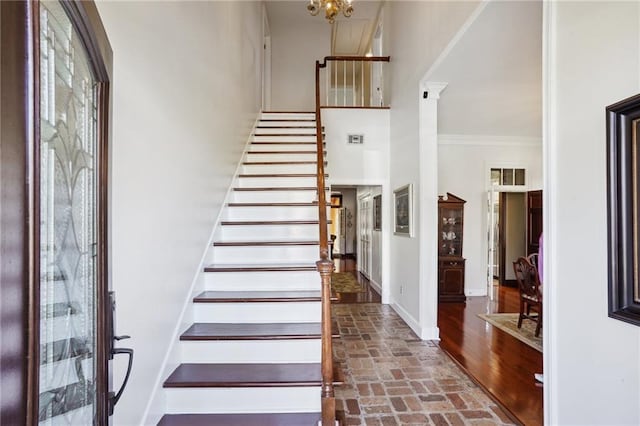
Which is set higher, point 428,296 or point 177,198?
point 177,198

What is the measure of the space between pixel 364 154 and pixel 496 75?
2335 millimetres

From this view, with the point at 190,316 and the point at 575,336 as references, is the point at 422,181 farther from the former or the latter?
the point at 190,316

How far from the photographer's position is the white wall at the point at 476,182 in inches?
243

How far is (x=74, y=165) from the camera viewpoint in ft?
2.71

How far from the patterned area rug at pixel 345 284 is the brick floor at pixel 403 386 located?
8.06 ft

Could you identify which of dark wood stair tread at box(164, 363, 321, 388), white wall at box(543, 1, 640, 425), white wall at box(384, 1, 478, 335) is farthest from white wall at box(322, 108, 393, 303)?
white wall at box(543, 1, 640, 425)

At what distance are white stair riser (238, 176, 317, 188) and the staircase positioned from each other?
6 centimetres

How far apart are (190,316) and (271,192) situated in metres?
1.76

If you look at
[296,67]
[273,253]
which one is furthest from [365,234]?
[273,253]

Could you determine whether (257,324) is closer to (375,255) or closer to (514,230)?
(375,255)

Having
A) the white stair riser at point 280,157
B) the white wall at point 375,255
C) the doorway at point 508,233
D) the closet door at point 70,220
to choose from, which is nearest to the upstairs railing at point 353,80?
the white stair riser at point 280,157

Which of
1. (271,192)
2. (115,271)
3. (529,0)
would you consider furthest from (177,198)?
(529,0)

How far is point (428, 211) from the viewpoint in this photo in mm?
3865

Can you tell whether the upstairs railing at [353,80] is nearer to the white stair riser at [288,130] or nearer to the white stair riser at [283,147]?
the white stair riser at [288,130]
